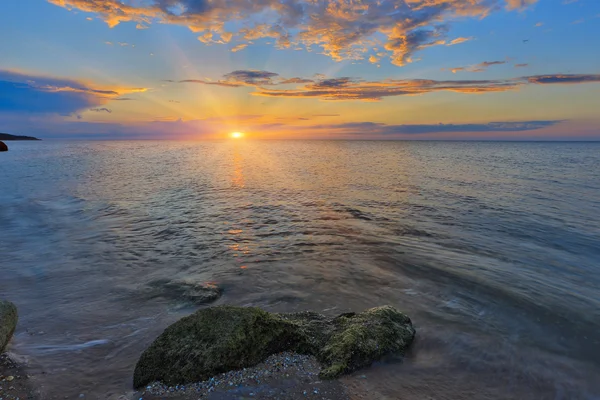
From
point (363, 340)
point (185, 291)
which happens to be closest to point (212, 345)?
point (363, 340)

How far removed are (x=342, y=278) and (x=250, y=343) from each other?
249 inches

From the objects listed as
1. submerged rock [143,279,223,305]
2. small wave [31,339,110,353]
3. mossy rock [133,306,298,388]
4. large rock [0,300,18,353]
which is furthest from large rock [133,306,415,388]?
submerged rock [143,279,223,305]

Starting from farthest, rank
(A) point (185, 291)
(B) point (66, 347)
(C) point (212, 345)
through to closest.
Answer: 1. (A) point (185, 291)
2. (B) point (66, 347)
3. (C) point (212, 345)

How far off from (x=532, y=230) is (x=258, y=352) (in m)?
18.8

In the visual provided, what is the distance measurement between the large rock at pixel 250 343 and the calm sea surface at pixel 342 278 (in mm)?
467

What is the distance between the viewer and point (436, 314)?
10031 mm

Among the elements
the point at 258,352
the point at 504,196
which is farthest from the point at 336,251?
the point at 504,196

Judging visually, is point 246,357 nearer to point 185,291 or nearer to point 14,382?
point 14,382

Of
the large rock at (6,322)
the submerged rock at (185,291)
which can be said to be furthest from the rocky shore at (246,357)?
the submerged rock at (185,291)

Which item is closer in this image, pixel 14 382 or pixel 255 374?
pixel 14 382

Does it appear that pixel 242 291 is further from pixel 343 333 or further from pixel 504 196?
pixel 504 196

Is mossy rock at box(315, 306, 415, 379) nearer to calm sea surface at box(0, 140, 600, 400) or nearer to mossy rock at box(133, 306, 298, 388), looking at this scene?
calm sea surface at box(0, 140, 600, 400)

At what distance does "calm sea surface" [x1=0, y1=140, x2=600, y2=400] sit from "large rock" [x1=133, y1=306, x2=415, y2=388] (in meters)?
0.47

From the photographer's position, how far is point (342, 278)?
12758 millimetres
